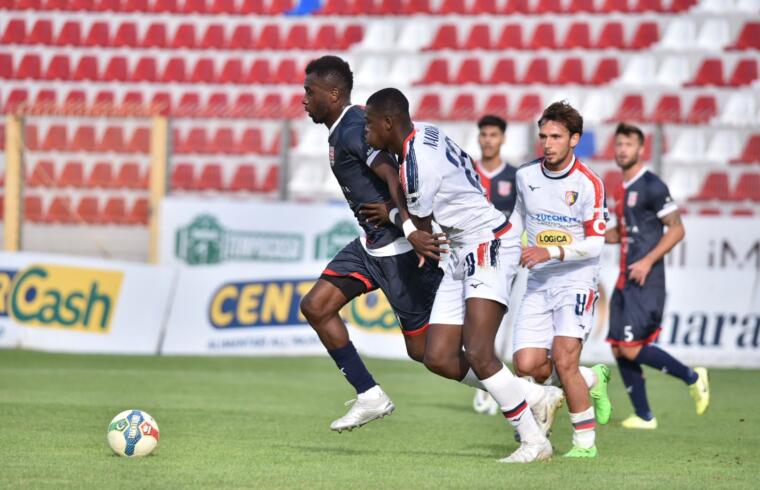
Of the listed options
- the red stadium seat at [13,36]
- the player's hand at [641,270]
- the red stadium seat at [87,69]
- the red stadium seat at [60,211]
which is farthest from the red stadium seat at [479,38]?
the player's hand at [641,270]

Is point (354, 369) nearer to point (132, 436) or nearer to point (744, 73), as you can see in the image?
point (132, 436)

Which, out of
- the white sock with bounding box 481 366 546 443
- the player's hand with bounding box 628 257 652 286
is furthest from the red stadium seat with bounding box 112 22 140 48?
the white sock with bounding box 481 366 546 443

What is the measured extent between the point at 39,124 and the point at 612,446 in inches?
525

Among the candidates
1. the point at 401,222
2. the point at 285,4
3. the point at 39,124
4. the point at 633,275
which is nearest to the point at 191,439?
the point at 401,222

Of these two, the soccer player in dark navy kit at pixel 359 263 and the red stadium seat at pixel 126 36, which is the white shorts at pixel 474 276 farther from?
the red stadium seat at pixel 126 36

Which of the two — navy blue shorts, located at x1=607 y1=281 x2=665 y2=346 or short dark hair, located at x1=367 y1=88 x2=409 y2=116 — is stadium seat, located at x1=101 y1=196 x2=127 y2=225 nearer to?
navy blue shorts, located at x1=607 y1=281 x2=665 y2=346

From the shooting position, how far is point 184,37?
978 inches

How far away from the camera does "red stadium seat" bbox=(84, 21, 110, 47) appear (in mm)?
25062

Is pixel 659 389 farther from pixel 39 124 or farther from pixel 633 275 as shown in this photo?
pixel 39 124

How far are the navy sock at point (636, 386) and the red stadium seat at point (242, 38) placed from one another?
15299 millimetres

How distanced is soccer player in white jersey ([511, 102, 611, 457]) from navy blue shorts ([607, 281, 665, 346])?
214 cm

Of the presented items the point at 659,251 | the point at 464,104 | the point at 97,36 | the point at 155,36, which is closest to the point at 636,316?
the point at 659,251

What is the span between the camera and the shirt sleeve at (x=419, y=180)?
709cm

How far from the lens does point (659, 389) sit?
45.3 feet
